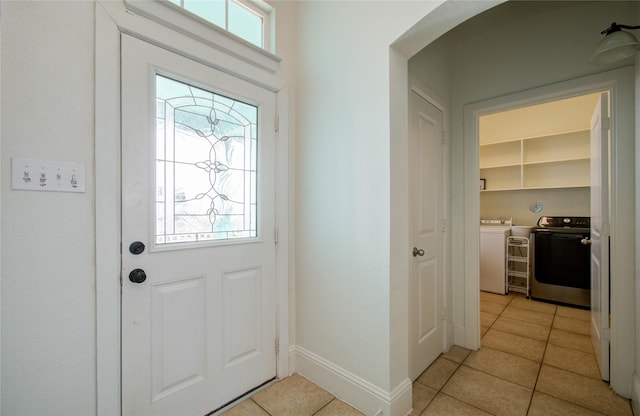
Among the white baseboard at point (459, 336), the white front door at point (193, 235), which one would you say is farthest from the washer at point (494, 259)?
the white front door at point (193, 235)

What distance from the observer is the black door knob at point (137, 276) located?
4.23 feet

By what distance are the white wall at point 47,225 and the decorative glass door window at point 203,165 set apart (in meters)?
0.30

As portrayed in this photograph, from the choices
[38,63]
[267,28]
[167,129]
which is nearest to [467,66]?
[267,28]

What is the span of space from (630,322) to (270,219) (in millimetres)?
2440

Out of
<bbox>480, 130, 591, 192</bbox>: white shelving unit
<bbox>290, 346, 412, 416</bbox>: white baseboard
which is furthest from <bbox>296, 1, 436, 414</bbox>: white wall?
<bbox>480, 130, 591, 192</bbox>: white shelving unit

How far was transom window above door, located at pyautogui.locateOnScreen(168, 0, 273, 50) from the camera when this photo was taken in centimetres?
158

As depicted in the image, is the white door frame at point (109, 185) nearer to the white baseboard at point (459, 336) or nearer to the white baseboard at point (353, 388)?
the white baseboard at point (353, 388)

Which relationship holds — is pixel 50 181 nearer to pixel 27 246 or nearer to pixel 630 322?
pixel 27 246

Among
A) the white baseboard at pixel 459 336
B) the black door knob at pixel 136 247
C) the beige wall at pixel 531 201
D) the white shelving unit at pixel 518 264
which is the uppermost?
the beige wall at pixel 531 201

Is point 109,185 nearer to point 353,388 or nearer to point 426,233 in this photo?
point 353,388

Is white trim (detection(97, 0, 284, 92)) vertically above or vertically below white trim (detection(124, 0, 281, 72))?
below

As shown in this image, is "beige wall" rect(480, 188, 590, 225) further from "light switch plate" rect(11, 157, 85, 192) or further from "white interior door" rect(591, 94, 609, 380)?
"light switch plate" rect(11, 157, 85, 192)

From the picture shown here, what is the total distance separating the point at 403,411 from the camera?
5.14 ft

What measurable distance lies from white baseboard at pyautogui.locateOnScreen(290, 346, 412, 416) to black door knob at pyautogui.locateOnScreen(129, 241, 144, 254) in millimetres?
1277
